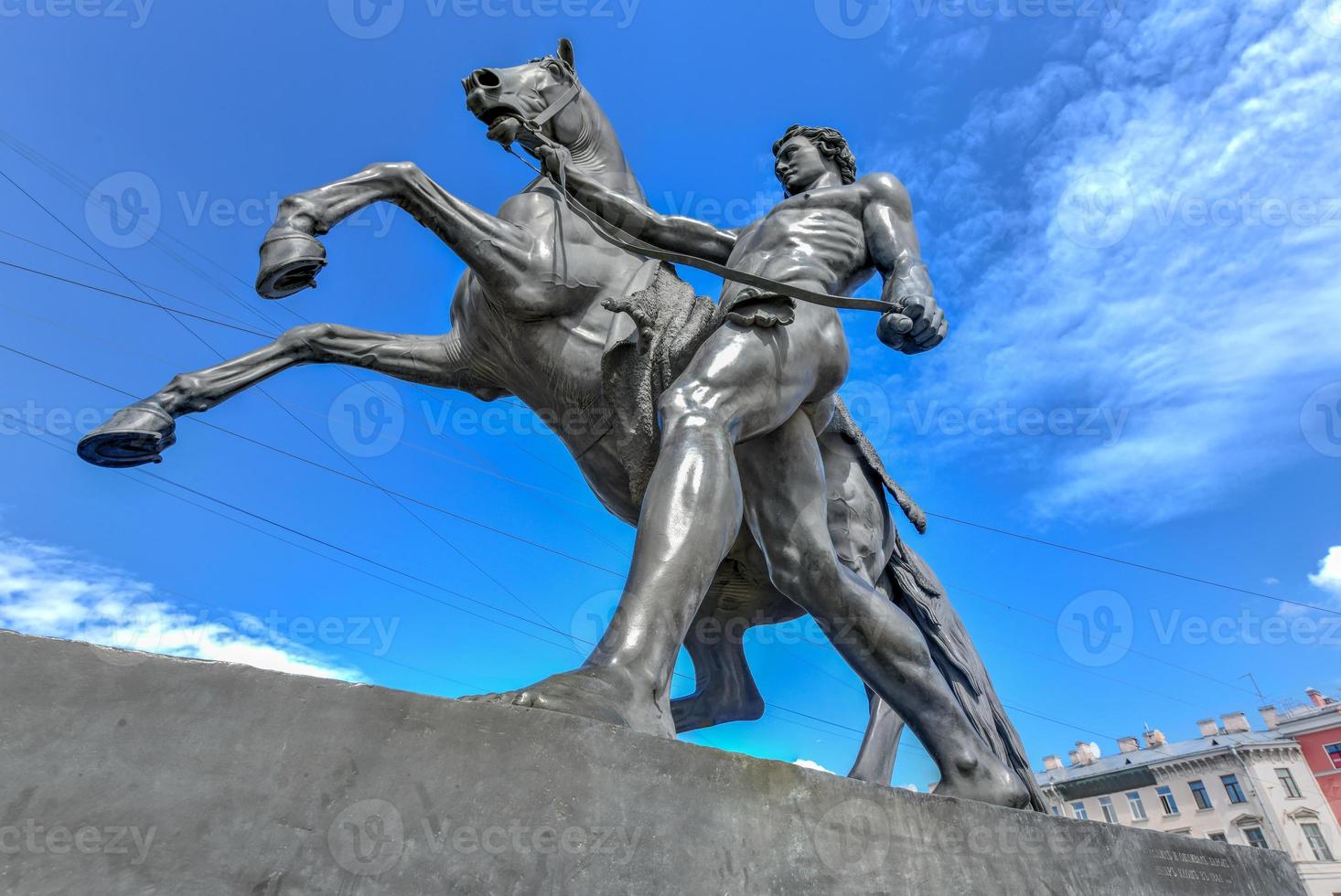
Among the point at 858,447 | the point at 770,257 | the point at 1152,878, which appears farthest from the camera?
the point at 858,447

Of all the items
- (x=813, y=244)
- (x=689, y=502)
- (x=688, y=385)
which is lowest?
(x=689, y=502)

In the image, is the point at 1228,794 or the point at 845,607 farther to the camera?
the point at 1228,794

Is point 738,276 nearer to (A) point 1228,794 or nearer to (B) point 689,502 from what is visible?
(B) point 689,502

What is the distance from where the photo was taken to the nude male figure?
73.6 inches

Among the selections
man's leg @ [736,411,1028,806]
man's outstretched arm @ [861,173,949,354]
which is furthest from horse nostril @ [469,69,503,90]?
man's leg @ [736,411,1028,806]

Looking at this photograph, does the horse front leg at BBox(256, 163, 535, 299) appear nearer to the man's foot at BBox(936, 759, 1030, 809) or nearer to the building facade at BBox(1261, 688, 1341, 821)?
the man's foot at BBox(936, 759, 1030, 809)

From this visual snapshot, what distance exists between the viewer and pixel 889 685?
2.85 metres

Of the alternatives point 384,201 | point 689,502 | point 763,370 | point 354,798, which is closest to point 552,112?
point 384,201

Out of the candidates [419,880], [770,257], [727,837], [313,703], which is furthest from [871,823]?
[770,257]

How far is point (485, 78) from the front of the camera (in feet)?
13.5

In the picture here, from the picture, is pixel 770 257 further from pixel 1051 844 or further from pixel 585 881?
pixel 585 881

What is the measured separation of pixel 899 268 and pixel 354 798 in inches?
108

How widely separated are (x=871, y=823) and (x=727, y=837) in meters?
0.38

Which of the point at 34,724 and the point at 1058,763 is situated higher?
the point at 1058,763
